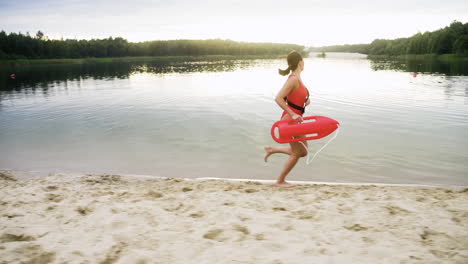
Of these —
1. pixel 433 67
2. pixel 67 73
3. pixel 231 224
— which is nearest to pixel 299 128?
pixel 231 224

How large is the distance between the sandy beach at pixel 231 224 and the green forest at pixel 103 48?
109 metres

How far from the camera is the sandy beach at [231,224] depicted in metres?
3.05

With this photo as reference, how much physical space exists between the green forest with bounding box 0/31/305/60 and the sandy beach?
108889mm

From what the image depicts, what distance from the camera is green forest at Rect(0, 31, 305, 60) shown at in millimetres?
102625

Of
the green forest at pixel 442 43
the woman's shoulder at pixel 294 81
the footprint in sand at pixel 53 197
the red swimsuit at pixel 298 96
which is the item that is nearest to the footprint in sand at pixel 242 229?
the red swimsuit at pixel 298 96

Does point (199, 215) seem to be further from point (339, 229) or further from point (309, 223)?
point (339, 229)

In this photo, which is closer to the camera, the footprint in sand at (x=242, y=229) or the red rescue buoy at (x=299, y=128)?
the footprint in sand at (x=242, y=229)

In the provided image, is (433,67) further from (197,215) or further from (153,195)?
(197,215)

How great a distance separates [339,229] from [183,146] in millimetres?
6038

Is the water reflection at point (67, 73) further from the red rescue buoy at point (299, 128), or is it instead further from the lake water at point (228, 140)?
the red rescue buoy at point (299, 128)

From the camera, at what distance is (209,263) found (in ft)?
9.59

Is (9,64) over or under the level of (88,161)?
over

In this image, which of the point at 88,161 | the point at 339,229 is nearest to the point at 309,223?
the point at 339,229

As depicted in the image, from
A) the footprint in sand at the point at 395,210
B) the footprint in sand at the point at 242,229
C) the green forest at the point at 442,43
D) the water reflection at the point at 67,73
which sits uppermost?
the green forest at the point at 442,43
